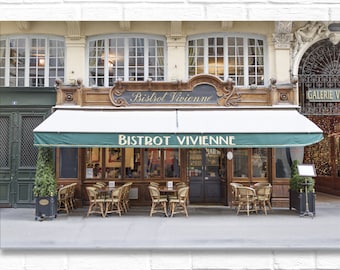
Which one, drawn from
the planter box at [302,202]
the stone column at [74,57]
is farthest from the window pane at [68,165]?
the planter box at [302,202]

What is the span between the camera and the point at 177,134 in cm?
1103

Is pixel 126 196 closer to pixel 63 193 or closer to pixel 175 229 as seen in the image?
pixel 63 193

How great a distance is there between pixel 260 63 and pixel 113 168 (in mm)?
6659

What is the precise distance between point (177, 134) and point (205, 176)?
3740 millimetres

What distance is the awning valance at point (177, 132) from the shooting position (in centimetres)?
1100

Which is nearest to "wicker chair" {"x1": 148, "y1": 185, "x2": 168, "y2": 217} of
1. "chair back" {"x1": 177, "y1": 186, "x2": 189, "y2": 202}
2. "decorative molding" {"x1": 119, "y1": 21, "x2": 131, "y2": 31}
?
"chair back" {"x1": 177, "y1": 186, "x2": 189, "y2": 202}

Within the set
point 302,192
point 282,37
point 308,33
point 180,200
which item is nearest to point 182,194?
point 180,200

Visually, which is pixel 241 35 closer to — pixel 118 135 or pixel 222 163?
pixel 222 163

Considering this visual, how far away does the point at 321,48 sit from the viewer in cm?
1384

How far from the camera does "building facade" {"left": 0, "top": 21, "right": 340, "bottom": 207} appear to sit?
1295cm

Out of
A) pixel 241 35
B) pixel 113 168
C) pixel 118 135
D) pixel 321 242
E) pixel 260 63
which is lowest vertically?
pixel 321 242

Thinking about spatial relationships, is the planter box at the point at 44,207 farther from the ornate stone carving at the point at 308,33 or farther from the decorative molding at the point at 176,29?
the ornate stone carving at the point at 308,33
